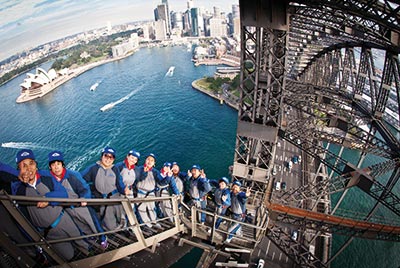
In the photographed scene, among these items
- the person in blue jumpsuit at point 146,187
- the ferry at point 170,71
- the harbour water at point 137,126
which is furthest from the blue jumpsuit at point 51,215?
the ferry at point 170,71

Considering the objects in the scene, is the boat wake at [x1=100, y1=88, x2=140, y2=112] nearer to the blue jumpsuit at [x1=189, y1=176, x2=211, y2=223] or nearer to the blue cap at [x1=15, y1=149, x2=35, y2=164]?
the blue jumpsuit at [x1=189, y1=176, x2=211, y2=223]

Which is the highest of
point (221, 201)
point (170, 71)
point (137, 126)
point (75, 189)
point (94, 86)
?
point (75, 189)

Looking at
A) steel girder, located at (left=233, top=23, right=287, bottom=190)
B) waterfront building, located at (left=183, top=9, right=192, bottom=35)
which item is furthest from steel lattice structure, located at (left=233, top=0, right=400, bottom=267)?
waterfront building, located at (left=183, top=9, right=192, bottom=35)

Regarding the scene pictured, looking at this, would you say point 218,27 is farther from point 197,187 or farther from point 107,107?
point 197,187

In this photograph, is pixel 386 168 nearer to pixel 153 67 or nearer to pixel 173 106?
pixel 173 106

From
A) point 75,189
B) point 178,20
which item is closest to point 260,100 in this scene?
point 75,189

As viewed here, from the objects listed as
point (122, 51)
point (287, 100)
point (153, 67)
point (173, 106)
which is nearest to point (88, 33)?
point (122, 51)
